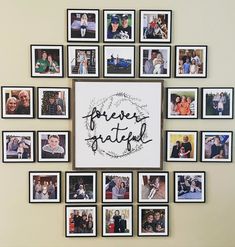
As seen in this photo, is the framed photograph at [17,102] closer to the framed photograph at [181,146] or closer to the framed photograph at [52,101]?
the framed photograph at [52,101]

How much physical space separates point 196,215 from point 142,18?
3.94 ft

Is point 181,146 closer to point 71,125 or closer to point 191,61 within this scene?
point 191,61

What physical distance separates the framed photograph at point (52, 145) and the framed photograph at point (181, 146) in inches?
23.7

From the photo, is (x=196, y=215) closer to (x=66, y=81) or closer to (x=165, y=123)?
(x=165, y=123)

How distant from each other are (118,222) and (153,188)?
288 mm

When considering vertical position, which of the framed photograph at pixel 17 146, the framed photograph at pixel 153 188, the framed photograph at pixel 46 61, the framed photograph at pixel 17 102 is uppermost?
the framed photograph at pixel 46 61

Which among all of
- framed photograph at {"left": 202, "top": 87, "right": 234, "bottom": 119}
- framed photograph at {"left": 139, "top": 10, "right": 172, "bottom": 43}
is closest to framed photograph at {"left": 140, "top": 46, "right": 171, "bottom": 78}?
framed photograph at {"left": 139, "top": 10, "right": 172, "bottom": 43}

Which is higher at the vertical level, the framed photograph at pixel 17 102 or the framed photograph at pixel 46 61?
the framed photograph at pixel 46 61

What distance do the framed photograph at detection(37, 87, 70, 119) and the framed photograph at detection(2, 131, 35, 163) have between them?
0.47 feet

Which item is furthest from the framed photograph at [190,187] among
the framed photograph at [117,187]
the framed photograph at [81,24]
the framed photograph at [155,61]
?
the framed photograph at [81,24]

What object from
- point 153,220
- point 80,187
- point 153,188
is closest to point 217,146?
point 153,188

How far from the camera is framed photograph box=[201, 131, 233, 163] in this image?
90.0 inches

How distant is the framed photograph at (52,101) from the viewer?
2254 mm

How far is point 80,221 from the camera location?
2285 mm
